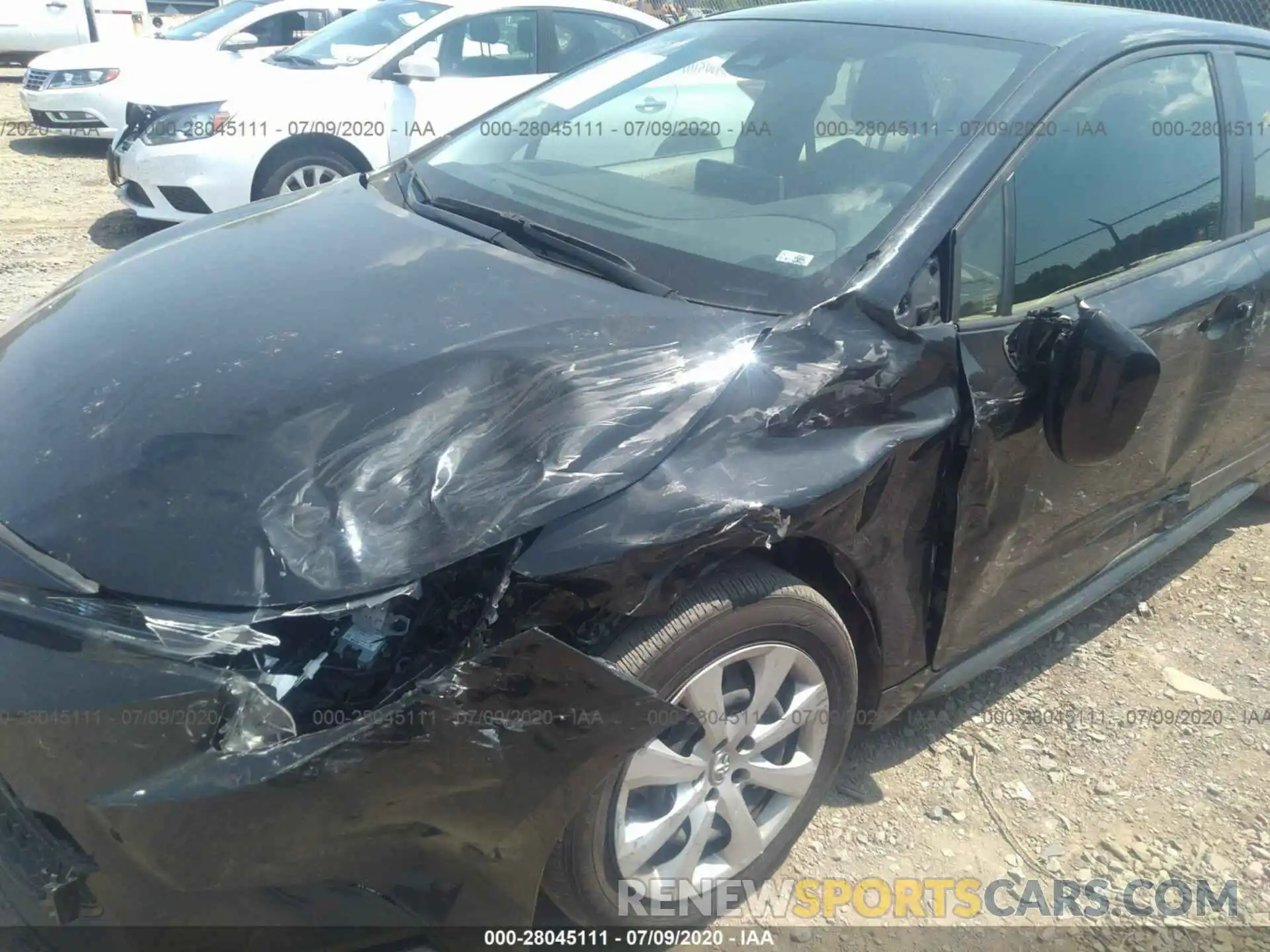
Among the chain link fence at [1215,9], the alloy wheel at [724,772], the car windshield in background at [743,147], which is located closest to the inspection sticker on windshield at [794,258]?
the car windshield in background at [743,147]

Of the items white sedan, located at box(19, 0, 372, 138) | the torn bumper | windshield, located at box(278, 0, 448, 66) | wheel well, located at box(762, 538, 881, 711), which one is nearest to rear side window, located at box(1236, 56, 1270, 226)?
wheel well, located at box(762, 538, 881, 711)

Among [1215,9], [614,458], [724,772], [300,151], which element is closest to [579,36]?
[300,151]

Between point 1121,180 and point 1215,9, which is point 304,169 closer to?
point 1121,180

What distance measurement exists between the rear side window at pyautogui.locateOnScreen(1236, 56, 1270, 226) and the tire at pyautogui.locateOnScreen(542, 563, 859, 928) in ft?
6.65

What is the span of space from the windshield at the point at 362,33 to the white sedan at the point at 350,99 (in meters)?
0.01

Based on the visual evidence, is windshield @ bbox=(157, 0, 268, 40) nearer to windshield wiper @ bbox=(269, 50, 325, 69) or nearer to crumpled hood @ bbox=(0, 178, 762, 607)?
windshield wiper @ bbox=(269, 50, 325, 69)

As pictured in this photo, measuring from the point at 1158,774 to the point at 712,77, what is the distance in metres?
2.29

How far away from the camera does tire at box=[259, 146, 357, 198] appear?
6.39 meters

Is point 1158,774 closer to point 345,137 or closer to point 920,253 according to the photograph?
point 920,253

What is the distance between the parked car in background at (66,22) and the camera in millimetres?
12875

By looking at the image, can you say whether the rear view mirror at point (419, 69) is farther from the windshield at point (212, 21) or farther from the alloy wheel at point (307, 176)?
the windshield at point (212, 21)

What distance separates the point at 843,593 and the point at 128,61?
904 centimetres

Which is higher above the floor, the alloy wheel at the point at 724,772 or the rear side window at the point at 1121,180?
the rear side window at the point at 1121,180

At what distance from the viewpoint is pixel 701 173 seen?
2666 millimetres
